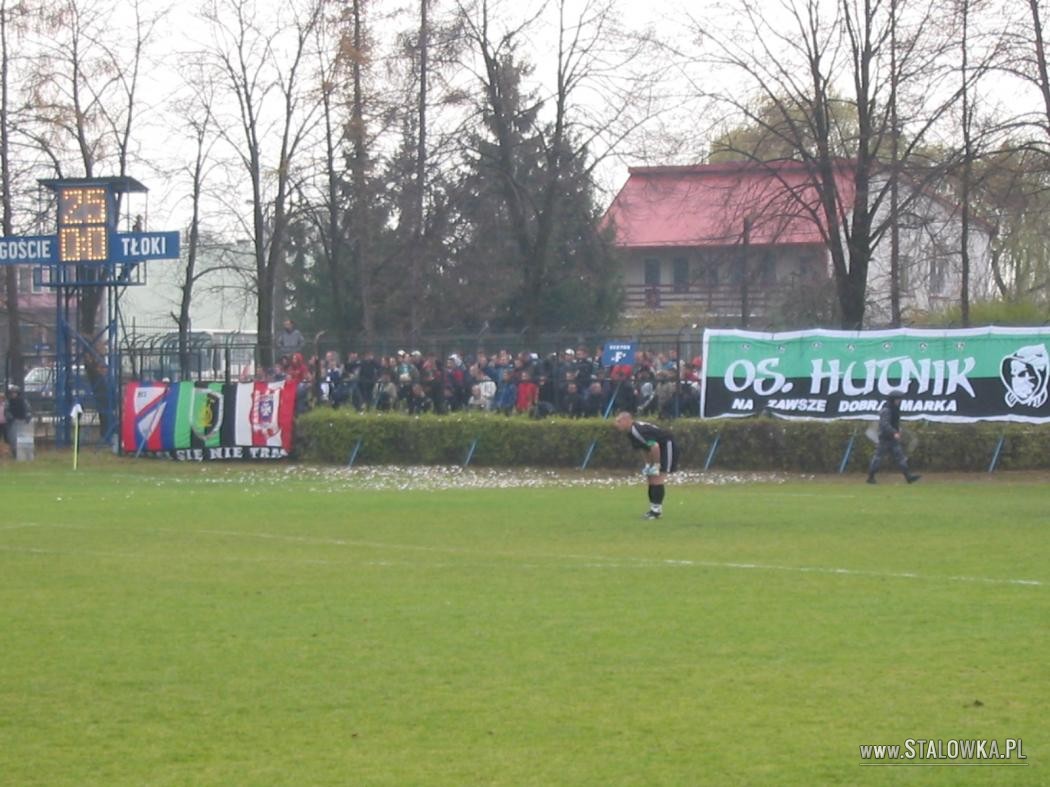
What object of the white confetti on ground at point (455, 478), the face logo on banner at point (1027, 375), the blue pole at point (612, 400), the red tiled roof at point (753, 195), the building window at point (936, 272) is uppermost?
the red tiled roof at point (753, 195)

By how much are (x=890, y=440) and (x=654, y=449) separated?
8450 mm

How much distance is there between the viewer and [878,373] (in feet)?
98.2

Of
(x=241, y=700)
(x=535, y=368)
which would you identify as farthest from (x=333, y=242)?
(x=241, y=700)

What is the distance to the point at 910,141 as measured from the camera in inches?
1373

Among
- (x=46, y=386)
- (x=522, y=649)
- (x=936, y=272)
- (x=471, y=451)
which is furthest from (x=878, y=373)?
(x=46, y=386)

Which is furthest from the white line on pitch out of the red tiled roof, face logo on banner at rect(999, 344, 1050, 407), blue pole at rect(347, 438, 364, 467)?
the red tiled roof

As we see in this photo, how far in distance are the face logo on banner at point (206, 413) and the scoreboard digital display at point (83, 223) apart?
13.5 feet

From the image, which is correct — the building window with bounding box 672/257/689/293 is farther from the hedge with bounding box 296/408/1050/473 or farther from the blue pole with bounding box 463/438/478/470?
the blue pole with bounding box 463/438/478/470

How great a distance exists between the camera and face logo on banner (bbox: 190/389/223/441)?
113 feet

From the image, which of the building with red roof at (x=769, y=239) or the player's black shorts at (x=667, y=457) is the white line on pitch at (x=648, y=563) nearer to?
the player's black shorts at (x=667, y=457)

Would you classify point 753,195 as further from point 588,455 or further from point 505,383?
point 588,455

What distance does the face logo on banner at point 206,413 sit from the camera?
1351 inches

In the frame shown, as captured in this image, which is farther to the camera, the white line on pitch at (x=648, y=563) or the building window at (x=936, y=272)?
the building window at (x=936, y=272)

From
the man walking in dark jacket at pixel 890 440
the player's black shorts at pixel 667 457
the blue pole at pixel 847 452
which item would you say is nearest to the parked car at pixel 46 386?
the blue pole at pixel 847 452
